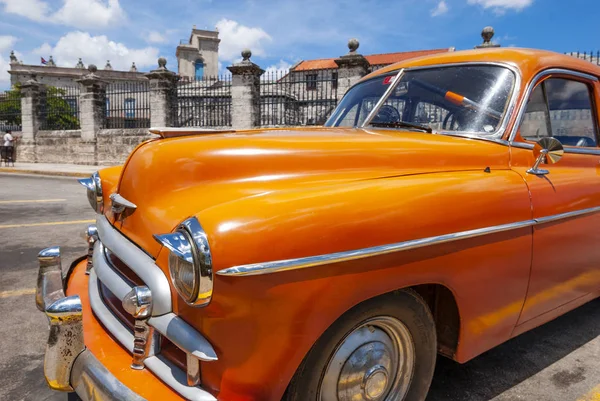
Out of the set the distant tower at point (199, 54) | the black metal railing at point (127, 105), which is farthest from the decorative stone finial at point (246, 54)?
the distant tower at point (199, 54)

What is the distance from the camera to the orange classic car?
4.35 feet

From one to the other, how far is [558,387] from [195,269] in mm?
2156

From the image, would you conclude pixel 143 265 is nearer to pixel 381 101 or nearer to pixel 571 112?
pixel 381 101

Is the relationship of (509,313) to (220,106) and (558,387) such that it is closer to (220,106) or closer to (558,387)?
(558,387)

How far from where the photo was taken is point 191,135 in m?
2.09

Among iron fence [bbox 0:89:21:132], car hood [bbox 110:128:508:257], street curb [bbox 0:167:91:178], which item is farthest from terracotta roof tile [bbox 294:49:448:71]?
car hood [bbox 110:128:508:257]

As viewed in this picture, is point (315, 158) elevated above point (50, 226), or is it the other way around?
point (315, 158)

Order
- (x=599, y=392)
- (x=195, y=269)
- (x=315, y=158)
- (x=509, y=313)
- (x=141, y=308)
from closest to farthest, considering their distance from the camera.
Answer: (x=195, y=269)
(x=141, y=308)
(x=315, y=158)
(x=509, y=313)
(x=599, y=392)

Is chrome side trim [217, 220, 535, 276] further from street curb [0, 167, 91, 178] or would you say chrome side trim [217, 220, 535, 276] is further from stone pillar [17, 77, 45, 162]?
stone pillar [17, 77, 45, 162]

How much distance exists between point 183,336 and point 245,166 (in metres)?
0.73

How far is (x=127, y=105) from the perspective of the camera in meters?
16.4

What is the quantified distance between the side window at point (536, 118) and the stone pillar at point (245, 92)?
12.3 m

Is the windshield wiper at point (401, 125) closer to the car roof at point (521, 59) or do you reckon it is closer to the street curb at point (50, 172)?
the car roof at point (521, 59)

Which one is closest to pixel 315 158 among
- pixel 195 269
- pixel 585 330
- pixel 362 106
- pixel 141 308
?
pixel 195 269
